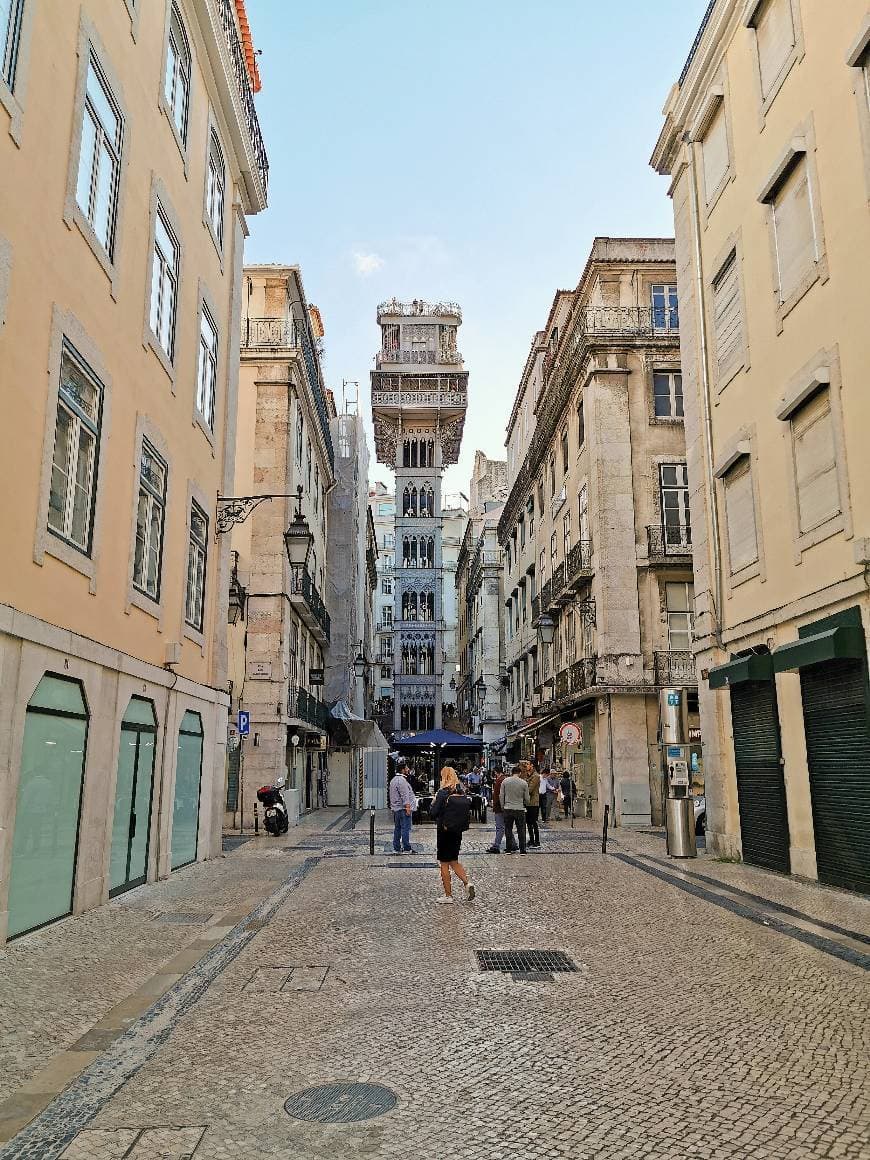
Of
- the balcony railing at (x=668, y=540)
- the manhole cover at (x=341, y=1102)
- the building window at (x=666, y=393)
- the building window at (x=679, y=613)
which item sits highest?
the building window at (x=666, y=393)

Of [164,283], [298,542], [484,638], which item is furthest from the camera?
[484,638]

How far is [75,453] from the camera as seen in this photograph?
10.0m

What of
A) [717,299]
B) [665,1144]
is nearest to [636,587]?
[717,299]

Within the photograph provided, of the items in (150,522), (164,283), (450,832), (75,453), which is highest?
(164,283)

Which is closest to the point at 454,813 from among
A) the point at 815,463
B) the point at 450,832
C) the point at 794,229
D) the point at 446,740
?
the point at 450,832

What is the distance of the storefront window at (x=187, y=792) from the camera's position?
14508mm

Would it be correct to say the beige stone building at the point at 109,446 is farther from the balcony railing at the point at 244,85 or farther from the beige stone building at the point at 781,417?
the beige stone building at the point at 781,417

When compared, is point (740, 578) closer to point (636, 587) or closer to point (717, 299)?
point (717, 299)

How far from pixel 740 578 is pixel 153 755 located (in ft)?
31.4

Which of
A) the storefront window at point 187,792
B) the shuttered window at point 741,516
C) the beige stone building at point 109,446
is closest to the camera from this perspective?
the beige stone building at point 109,446

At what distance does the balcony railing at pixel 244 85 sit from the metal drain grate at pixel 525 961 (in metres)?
15.7

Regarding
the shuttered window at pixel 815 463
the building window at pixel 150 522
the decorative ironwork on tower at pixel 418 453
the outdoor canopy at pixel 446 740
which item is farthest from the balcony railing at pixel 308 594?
the decorative ironwork on tower at pixel 418 453

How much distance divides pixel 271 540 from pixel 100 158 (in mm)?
17666

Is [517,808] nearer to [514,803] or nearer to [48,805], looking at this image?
[514,803]
